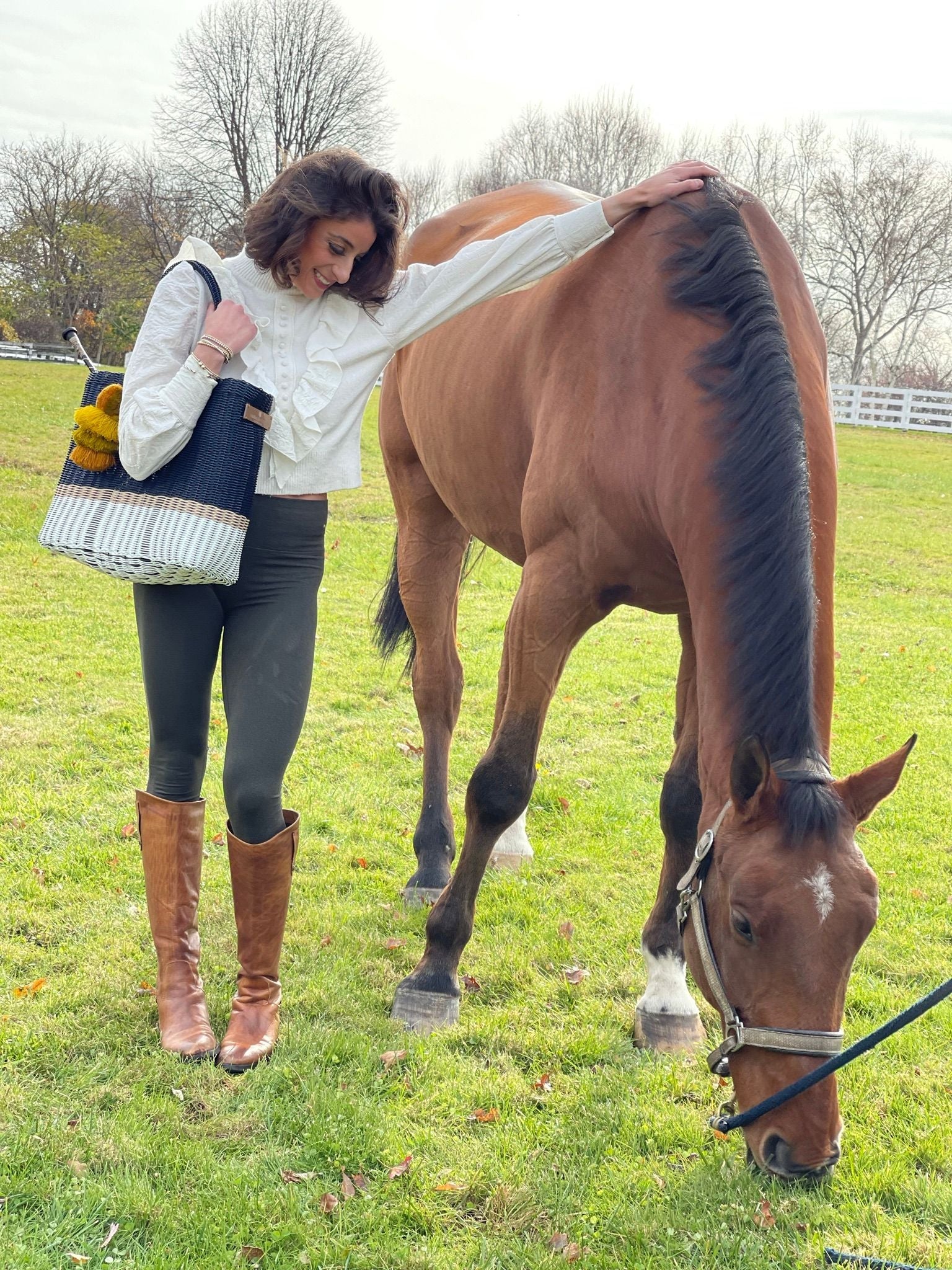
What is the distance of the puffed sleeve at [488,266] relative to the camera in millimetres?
2854

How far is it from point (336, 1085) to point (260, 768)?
0.84 m

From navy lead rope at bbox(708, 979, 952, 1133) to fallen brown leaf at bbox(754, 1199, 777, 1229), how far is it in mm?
304

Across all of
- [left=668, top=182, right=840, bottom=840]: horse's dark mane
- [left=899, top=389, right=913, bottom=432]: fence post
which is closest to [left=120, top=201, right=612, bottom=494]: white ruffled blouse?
→ [left=668, top=182, right=840, bottom=840]: horse's dark mane

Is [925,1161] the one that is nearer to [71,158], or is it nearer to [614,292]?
[614,292]

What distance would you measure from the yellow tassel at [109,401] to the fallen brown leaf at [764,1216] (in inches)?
91.8

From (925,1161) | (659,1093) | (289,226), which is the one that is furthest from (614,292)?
(925,1161)

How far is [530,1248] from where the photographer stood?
210 centimetres

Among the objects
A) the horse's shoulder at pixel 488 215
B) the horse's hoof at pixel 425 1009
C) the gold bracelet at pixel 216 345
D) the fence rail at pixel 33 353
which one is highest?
the fence rail at pixel 33 353

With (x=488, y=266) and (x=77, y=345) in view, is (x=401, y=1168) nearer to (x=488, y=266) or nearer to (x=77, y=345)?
(x=77, y=345)

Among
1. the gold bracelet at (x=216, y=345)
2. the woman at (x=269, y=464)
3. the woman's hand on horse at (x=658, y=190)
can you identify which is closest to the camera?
the gold bracelet at (x=216, y=345)

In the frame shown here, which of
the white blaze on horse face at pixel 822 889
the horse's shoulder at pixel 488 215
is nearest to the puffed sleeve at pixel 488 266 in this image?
the horse's shoulder at pixel 488 215

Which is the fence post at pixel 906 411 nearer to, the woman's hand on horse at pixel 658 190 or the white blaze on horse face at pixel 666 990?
the woman's hand on horse at pixel 658 190

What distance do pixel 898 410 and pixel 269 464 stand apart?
30386 millimetres

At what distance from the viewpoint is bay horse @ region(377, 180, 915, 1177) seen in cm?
196
